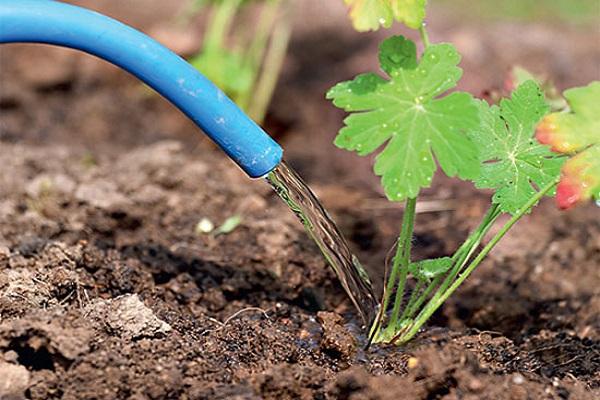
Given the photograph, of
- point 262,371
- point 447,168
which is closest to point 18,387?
point 262,371

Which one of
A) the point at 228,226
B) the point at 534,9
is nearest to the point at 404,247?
the point at 228,226

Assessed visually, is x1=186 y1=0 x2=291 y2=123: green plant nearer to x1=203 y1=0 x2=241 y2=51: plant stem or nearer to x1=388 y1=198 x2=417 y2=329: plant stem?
x1=203 y1=0 x2=241 y2=51: plant stem

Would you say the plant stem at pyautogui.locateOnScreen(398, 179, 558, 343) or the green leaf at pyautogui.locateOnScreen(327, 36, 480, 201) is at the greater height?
the green leaf at pyautogui.locateOnScreen(327, 36, 480, 201)

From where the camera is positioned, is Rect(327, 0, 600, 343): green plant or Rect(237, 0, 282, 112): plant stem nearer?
Rect(327, 0, 600, 343): green plant

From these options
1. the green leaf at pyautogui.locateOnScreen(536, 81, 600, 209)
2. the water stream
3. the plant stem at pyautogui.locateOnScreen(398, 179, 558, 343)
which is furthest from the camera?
the water stream

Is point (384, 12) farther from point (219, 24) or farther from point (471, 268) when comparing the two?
point (219, 24)

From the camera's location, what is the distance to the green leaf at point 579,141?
155cm

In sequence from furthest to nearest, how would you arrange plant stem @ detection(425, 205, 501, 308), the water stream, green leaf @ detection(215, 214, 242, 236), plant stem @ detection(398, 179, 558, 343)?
green leaf @ detection(215, 214, 242, 236), the water stream, plant stem @ detection(425, 205, 501, 308), plant stem @ detection(398, 179, 558, 343)

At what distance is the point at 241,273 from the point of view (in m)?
2.17

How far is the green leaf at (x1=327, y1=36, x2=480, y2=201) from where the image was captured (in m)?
1.59

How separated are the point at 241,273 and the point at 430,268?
0.56 meters

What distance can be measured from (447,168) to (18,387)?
0.81 metres

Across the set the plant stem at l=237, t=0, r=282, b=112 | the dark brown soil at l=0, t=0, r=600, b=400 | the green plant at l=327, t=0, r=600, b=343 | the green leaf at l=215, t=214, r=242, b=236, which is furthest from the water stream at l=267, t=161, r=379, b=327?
the plant stem at l=237, t=0, r=282, b=112

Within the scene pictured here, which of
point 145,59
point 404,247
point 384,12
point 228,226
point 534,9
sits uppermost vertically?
point 145,59
